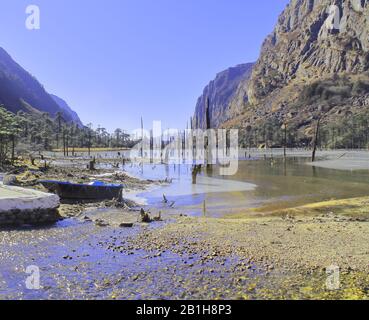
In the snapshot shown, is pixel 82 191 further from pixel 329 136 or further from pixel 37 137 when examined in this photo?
pixel 329 136

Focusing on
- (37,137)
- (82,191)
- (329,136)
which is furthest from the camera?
(329,136)

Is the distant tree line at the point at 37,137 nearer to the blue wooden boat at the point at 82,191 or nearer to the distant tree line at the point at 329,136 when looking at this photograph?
the blue wooden boat at the point at 82,191

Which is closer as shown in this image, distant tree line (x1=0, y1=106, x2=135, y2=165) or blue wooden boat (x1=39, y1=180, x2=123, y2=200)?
blue wooden boat (x1=39, y1=180, x2=123, y2=200)

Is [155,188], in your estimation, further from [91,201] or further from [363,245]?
[363,245]

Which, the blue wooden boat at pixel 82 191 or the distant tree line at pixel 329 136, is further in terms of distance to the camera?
the distant tree line at pixel 329 136

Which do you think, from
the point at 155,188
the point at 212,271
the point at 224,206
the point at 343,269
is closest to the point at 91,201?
the point at 224,206

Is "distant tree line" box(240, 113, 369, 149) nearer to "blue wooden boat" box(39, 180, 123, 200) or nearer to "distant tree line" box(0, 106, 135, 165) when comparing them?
"distant tree line" box(0, 106, 135, 165)

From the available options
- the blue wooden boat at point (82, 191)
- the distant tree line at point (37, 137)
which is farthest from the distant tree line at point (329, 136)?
the blue wooden boat at point (82, 191)

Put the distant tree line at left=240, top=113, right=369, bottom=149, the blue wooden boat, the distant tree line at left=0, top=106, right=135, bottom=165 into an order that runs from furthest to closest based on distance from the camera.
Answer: the distant tree line at left=240, top=113, right=369, bottom=149 → the distant tree line at left=0, top=106, right=135, bottom=165 → the blue wooden boat

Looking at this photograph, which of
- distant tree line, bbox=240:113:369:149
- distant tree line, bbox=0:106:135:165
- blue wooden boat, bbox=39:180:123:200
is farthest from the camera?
distant tree line, bbox=240:113:369:149

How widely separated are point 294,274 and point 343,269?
1557 mm

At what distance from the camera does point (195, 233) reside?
1653 centimetres

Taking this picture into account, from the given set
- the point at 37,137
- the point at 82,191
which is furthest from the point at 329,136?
the point at 82,191

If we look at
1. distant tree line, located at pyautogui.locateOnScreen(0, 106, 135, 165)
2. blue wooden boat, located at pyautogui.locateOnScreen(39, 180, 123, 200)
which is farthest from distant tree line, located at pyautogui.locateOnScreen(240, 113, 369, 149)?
blue wooden boat, located at pyautogui.locateOnScreen(39, 180, 123, 200)
